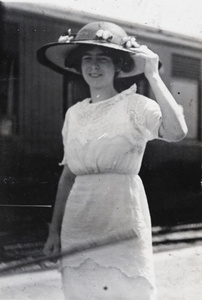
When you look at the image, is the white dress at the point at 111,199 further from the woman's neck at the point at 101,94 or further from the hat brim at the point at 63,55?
the hat brim at the point at 63,55

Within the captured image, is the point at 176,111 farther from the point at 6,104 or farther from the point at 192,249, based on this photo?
the point at 6,104

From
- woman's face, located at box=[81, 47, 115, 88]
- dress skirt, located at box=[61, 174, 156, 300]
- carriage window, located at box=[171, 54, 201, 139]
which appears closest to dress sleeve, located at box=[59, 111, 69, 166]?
dress skirt, located at box=[61, 174, 156, 300]

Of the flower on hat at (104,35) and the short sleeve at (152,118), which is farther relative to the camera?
the flower on hat at (104,35)

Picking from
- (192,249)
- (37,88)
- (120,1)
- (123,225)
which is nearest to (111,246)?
(123,225)

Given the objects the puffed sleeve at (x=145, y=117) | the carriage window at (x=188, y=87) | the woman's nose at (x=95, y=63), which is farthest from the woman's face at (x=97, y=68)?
the carriage window at (x=188, y=87)

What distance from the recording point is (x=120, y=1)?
3309 mm

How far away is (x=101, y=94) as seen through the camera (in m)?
3.21

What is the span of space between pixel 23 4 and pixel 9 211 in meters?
1.42

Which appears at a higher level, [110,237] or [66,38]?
[66,38]

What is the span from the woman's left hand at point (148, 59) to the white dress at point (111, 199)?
0.15m

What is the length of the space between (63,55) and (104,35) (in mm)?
305

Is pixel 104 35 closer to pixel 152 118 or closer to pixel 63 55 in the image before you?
pixel 63 55

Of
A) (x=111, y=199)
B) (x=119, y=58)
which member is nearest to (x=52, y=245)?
(x=111, y=199)

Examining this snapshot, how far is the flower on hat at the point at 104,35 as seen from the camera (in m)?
3.17
